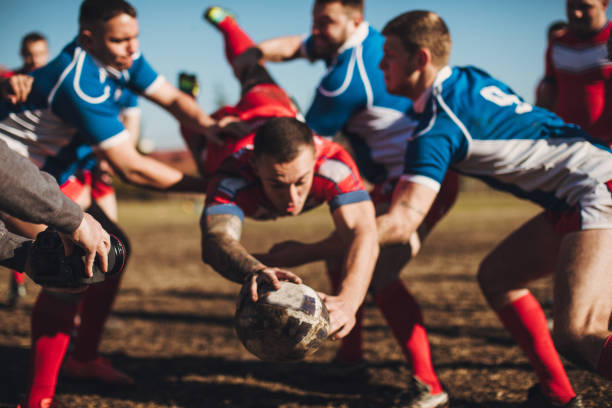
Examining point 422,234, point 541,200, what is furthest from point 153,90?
point 541,200

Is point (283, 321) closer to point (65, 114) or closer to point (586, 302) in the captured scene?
point (586, 302)

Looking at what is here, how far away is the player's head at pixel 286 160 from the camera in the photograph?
10.3 ft

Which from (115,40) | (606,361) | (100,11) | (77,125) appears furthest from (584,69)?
(77,125)

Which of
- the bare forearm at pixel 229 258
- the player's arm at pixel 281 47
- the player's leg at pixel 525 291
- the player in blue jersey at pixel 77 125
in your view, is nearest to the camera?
the bare forearm at pixel 229 258

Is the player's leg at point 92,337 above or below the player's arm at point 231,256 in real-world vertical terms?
below

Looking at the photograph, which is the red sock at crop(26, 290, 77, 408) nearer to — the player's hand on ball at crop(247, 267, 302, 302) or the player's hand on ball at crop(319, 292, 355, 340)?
the player's hand on ball at crop(247, 267, 302, 302)

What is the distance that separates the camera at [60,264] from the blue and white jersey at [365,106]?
6.84ft

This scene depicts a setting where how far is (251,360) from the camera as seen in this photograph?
5.02 metres

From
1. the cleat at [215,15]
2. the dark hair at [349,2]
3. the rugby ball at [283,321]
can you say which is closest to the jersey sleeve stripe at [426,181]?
the rugby ball at [283,321]

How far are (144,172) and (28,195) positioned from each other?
1887 mm

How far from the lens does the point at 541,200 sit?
10.8ft

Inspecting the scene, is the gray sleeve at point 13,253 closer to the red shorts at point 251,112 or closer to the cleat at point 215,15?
the red shorts at point 251,112

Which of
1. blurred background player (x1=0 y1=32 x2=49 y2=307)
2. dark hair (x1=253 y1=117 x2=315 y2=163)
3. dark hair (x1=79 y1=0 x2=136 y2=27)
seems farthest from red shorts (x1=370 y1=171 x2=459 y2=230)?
blurred background player (x1=0 y1=32 x2=49 y2=307)

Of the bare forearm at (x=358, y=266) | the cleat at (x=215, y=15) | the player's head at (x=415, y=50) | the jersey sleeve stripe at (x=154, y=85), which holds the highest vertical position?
the cleat at (x=215, y=15)
